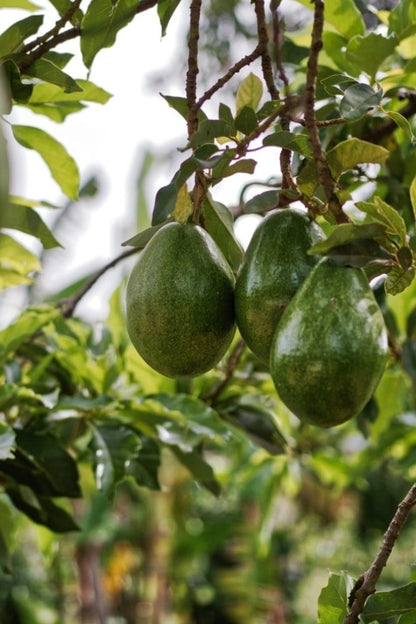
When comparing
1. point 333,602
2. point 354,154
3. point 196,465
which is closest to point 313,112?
point 354,154

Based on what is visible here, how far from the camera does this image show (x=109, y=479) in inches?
39.8

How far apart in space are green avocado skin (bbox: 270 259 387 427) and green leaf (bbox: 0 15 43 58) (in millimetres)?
413

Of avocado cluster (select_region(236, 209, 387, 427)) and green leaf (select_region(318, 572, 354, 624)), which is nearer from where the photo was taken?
avocado cluster (select_region(236, 209, 387, 427))

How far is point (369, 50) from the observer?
98 cm

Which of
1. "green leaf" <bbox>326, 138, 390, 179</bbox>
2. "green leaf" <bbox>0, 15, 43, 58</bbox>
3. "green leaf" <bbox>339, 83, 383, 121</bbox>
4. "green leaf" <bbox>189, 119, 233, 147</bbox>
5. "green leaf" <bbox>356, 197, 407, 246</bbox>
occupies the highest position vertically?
"green leaf" <bbox>0, 15, 43, 58</bbox>

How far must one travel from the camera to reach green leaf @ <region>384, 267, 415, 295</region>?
73 centimetres

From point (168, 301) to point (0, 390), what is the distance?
0.40 meters

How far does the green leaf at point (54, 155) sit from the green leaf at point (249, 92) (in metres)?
0.34

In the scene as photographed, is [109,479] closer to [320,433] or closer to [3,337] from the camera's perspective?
[3,337]

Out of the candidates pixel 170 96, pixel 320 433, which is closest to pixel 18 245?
pixel 170 96

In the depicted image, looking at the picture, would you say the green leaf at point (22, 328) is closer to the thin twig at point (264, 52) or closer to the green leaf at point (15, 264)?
the green leaf at point (15, 264)

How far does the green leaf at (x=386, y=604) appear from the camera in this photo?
73 centimetres

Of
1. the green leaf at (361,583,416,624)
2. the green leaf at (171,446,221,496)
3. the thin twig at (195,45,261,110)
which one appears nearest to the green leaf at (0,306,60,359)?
the green leaf at (171,446,221,496)

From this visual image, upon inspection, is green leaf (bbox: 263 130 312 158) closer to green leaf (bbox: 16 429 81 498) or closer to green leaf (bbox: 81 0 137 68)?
green leaf (bbox: 81 0 137 68)
